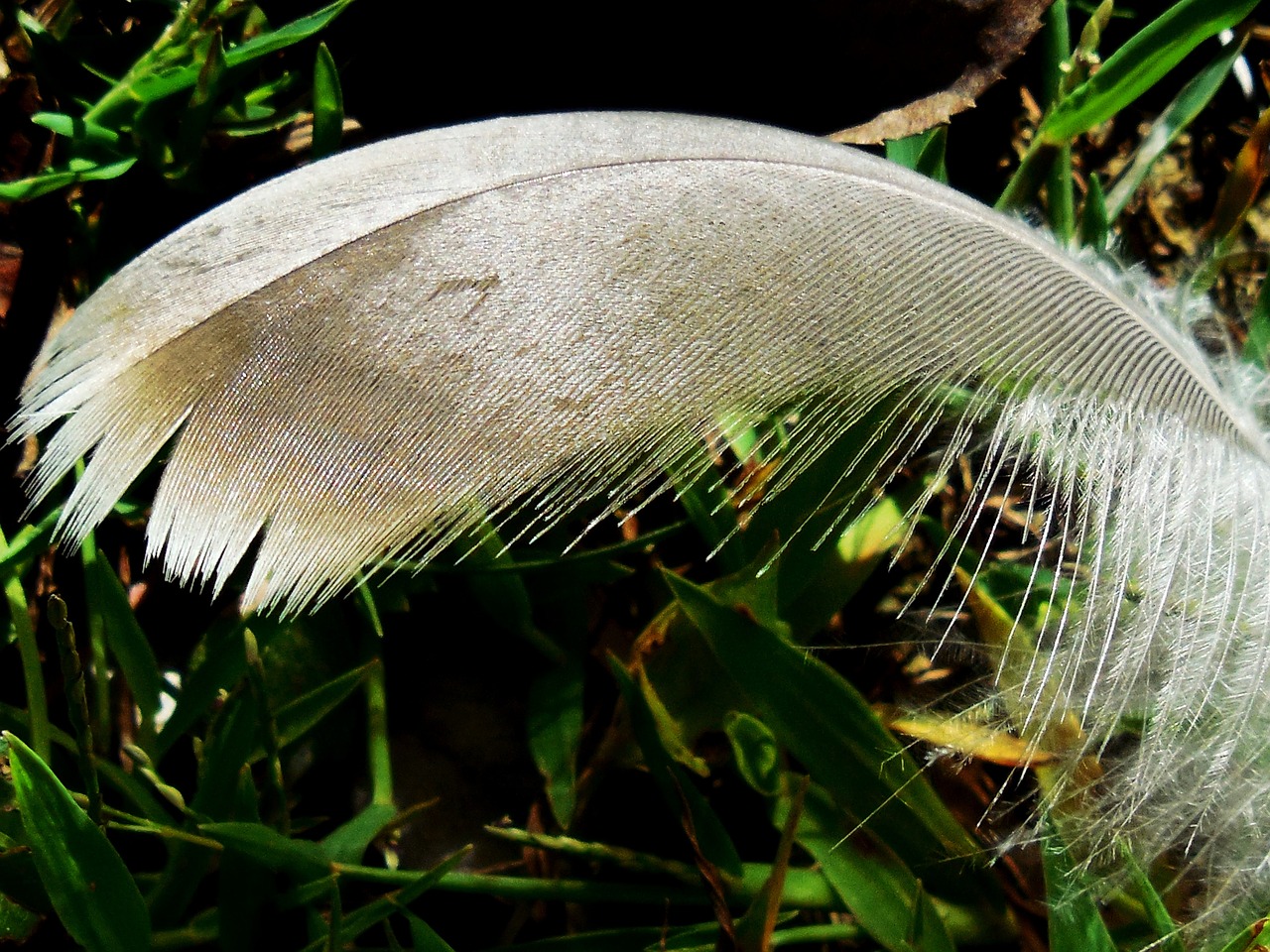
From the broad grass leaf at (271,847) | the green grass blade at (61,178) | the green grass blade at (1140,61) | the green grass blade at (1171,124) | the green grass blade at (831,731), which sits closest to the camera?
the broad grass leaf at (271,847)

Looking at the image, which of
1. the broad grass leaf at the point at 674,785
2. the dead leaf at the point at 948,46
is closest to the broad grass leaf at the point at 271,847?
the broad grass leaf at the point at 674,785

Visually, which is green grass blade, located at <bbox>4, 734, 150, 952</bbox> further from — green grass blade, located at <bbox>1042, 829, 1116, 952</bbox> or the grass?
green grass blade, located at <bbox>1042, 829, 1116, 952</bbox>

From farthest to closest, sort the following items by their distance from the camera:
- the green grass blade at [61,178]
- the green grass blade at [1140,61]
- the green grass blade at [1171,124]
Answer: the green grass blade at [1171,124] < the green grass blade at [1140,61] < the green grass blade at [61,178]

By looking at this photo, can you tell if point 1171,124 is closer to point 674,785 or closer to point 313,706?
point 674,785

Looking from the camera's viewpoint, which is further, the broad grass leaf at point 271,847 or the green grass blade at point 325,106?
the green grass blade at point 325,106

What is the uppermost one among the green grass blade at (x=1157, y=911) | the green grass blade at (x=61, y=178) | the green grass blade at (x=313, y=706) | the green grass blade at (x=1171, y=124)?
the green grass blade at (x=61, y=178)

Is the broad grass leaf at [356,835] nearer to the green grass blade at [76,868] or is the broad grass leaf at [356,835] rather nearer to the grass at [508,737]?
the grass at [508,737]

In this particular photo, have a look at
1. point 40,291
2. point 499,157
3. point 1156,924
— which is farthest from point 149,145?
point 1156,924
